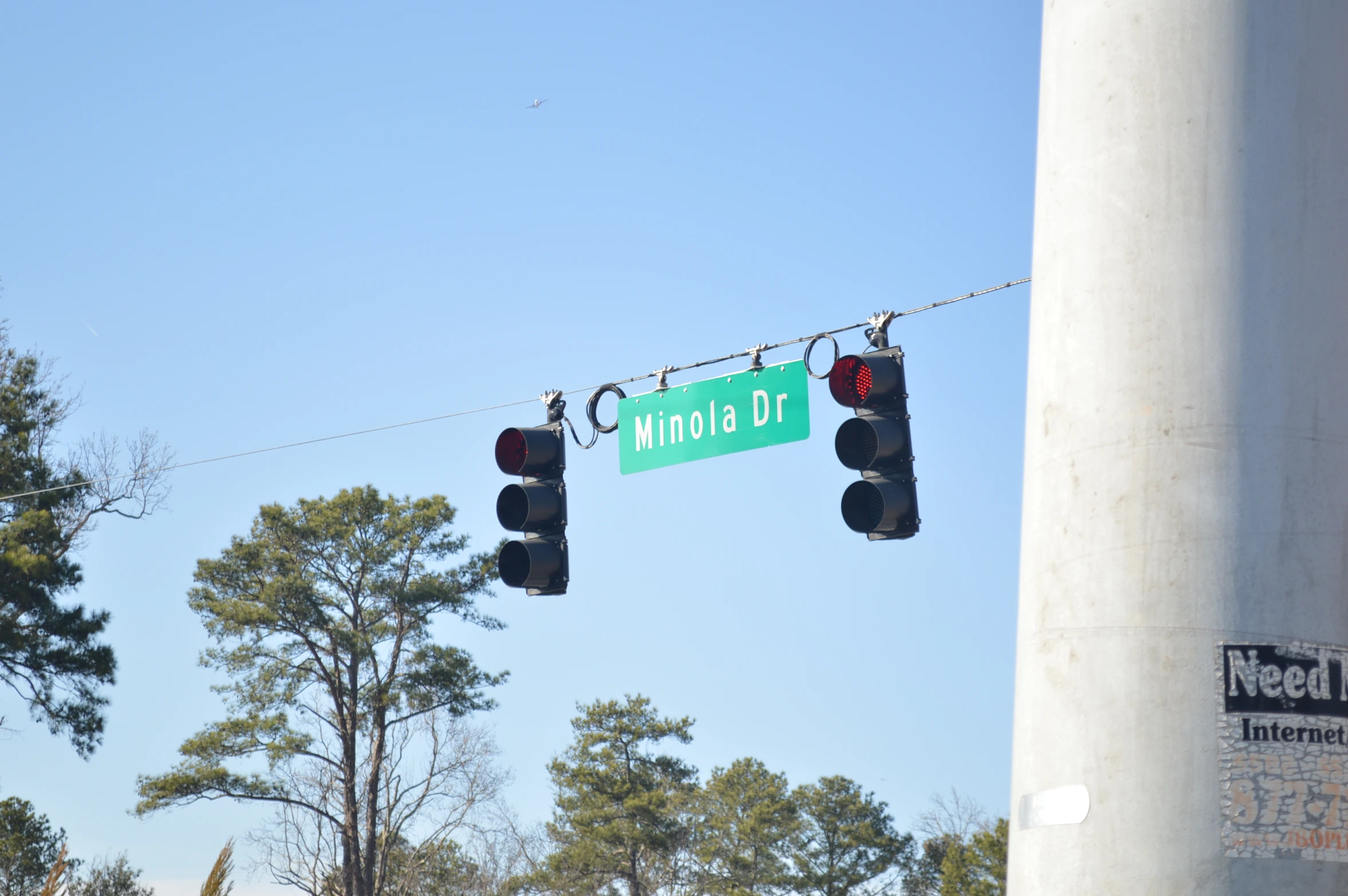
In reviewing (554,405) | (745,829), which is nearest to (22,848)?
(554,405)

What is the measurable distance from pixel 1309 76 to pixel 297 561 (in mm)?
40265

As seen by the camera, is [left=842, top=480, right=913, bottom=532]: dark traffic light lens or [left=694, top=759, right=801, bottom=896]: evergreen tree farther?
[left=694, top=759, right=801, bottom=896]: evergreen tree

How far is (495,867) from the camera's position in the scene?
54312mm

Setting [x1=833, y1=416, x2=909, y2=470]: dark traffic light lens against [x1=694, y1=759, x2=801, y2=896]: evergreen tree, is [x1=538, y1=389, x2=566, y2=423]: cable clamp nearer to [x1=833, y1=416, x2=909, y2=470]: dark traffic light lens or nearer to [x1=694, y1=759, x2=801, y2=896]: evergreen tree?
[x1=833, y1=416, x2=909, y2=470]: dark traffic light lens

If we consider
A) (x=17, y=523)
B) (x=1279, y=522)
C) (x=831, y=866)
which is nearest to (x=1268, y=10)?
(x=1279, y=522)

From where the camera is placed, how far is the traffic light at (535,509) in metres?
9.20

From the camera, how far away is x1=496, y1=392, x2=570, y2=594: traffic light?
30.2 ft

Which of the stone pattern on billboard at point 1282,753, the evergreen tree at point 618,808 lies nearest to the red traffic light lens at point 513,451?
the stone pattern on billboard at point 1282,753

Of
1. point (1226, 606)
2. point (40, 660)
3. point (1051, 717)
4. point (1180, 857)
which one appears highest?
point (40, 660)

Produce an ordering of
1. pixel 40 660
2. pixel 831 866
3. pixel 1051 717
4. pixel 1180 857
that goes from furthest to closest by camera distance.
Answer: pixel 831 866, pixel 40 660, pixel 1051 717, pixel 1180 857

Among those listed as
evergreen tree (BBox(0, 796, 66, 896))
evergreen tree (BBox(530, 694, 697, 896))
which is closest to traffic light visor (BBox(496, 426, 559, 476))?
evergreen tree (BBox(0, 796, 66, 896))

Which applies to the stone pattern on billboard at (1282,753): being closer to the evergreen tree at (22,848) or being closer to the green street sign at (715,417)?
the green street sign at (715,417)

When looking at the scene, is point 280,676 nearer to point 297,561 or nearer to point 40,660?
point 297,561

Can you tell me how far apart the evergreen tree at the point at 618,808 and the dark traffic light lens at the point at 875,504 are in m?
45.6
